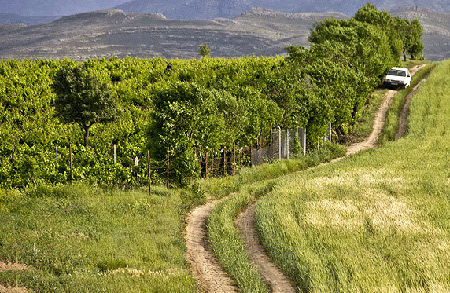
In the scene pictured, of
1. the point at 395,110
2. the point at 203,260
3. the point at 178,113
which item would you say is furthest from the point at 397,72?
the point at 203,260

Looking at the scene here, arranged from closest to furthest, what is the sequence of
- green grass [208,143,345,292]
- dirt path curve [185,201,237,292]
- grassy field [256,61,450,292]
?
grassy field [256,61,450,292], dirt path curve [185,201,237,292], green grass [208,143,345,292]

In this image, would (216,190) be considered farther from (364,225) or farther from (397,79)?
(397,79)

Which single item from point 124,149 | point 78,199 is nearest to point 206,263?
point 78,199

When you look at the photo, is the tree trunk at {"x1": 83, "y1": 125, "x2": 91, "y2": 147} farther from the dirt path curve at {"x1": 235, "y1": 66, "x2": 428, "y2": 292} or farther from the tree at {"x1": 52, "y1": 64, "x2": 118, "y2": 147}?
the dirt path curve at {"x1": 235, "y1": 66, "x2": 428, "y2": 292}

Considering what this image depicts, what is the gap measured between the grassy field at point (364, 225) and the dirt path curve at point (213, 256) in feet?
1.18

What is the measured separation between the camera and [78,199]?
19766 millimetres

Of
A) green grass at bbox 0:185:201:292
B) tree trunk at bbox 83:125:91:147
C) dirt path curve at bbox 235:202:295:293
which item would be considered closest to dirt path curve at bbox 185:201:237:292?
green grass at bbox 0:185:201:292

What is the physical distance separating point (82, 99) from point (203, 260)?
23.6 metres

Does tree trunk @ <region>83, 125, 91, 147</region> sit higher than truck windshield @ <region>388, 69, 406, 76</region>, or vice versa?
truck windshield @ <region>388, 69, 406, 76</region>

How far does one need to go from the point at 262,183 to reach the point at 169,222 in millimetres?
9072

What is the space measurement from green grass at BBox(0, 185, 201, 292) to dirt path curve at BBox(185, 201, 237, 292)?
1.18ft

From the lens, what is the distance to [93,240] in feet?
50.4

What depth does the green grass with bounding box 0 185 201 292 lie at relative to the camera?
1253cm

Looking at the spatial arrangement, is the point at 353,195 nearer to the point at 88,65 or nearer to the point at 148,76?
the point at 148,76
